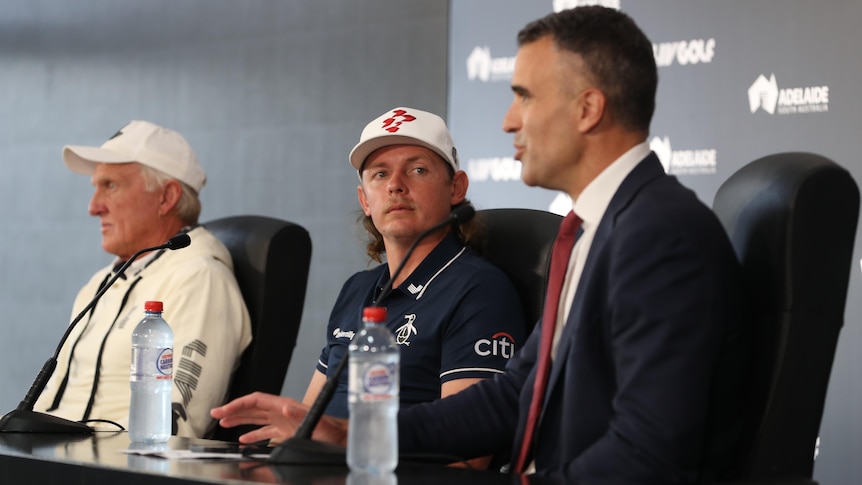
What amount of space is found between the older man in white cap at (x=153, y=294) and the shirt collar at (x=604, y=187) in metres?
1.16

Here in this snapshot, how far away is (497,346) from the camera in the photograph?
1977 mm

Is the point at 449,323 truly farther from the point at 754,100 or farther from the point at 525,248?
the point at 754,100

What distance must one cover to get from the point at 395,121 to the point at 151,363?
737 mm

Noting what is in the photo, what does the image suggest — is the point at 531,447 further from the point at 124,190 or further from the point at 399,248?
the point at 124,190

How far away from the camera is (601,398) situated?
139 centimetres

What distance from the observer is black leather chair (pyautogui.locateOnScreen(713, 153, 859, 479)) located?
1372 millimetres

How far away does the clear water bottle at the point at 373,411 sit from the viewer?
1.31 meters

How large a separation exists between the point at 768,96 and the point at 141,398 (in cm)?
216

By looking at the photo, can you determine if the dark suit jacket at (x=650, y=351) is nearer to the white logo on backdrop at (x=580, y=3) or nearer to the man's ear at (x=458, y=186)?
the man's ear at (x=458, y=186)

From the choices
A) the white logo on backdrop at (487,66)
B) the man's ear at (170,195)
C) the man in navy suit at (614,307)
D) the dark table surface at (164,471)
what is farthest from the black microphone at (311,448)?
the white logo on backdrop at (487,66)

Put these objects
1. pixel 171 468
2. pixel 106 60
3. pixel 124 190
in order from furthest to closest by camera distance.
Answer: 1. pixel 106 60
2. pixel 124 190
3. pixel 171 468

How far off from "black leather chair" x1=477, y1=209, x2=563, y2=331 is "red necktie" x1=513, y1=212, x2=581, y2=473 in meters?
0.46

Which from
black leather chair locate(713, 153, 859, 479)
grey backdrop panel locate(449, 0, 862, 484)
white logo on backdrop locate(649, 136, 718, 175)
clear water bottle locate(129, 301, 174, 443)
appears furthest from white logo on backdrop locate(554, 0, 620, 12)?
black leather chair locate(713, 153, 859, 479)

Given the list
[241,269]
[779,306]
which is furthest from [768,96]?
[779,306]
